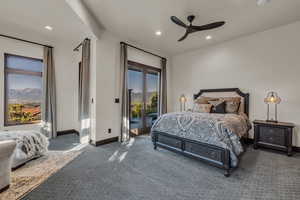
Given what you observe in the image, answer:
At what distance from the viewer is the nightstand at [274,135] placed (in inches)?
119

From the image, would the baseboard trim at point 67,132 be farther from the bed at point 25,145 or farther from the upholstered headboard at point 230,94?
the upholstered headboard at point 230,94

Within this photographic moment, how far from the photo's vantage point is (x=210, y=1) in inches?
105

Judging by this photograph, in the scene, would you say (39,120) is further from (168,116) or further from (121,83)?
(168,116)

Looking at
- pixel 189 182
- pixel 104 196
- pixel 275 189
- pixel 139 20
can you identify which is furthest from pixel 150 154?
pixel 139 20

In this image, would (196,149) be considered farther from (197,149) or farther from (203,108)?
(203,108)

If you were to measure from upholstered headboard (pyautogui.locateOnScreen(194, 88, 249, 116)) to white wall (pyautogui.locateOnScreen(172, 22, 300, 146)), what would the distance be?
0.40 feet

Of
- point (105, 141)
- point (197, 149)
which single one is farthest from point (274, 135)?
point (105, 141)

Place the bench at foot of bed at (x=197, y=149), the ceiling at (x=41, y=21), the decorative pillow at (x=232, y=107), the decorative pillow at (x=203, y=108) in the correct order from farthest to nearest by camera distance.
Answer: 1. the decorative pillow at (x=203, y=108)
2. the decorative pillow at (x=232, y=107)
3. the ceiling at (x=41, y=21)
4. the bench at foot of bed at (x=197, y=149)

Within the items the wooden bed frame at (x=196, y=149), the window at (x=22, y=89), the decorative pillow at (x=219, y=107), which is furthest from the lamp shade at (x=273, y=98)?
the window at (x=22, y=89)

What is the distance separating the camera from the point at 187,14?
3059mm

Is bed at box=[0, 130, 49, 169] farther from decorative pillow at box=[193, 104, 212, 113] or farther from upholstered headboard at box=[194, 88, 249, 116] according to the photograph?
upholstered headboard at box=[194, 88, 249, 116]

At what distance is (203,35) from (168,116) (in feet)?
8.51

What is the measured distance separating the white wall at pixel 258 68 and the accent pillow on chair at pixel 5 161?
15.7 feet

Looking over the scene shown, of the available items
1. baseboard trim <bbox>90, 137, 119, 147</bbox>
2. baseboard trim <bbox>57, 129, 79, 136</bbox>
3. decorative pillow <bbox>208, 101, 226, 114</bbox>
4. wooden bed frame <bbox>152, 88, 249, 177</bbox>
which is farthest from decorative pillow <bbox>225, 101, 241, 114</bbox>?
baseboard trim <bbox>57, 129, 79, 136</bbox>
